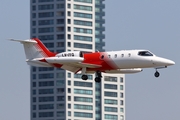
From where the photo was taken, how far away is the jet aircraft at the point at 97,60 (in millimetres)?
127875

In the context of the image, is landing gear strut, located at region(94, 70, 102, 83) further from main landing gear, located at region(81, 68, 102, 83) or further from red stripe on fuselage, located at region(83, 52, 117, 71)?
red stripe on fuselage, located at region(83, 52, 117, 71)

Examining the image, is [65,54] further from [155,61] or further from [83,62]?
[155,61]

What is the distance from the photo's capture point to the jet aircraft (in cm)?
12788

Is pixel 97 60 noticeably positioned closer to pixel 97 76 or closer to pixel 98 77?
pixel 97 76

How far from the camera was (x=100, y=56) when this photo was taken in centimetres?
13125

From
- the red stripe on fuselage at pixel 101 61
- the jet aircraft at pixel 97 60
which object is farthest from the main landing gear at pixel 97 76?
the red stripe on fuselage at pixel 101 61

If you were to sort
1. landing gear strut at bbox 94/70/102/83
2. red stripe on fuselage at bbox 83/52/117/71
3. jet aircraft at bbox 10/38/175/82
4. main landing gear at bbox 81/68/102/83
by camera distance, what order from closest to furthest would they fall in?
jet aircraft at bbox 10/38/175/82 → red stripe on fuselage at bbox 83/52/117/71 → main landing gear at bbox 81/68/102/83 → landing gear strut at bbox 94/70/102/83

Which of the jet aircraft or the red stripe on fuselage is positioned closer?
the jet aircraft

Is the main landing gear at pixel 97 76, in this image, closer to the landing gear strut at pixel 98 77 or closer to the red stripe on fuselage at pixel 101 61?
the landing gear strut at pixel 98 77

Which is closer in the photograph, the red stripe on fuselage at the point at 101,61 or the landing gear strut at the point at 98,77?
the red stripe on fuselage at the point at 101,61

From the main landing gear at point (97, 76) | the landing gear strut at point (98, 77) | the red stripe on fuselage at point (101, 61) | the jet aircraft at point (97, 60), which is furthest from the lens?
the landing gear strut at point (98, 77)

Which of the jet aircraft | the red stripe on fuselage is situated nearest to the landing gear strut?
the jet aircraft

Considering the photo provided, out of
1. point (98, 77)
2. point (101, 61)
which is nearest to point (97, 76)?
point (98, 77)

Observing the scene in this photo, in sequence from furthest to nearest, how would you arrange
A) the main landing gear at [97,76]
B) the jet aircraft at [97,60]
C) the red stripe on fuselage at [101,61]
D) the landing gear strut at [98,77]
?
1. the landing gear strut at [98,77]
2. the main landing gear at [97,76]
3. the red stripe on fuselage at [101,61]
4. the jet aircraft at [97,60]
